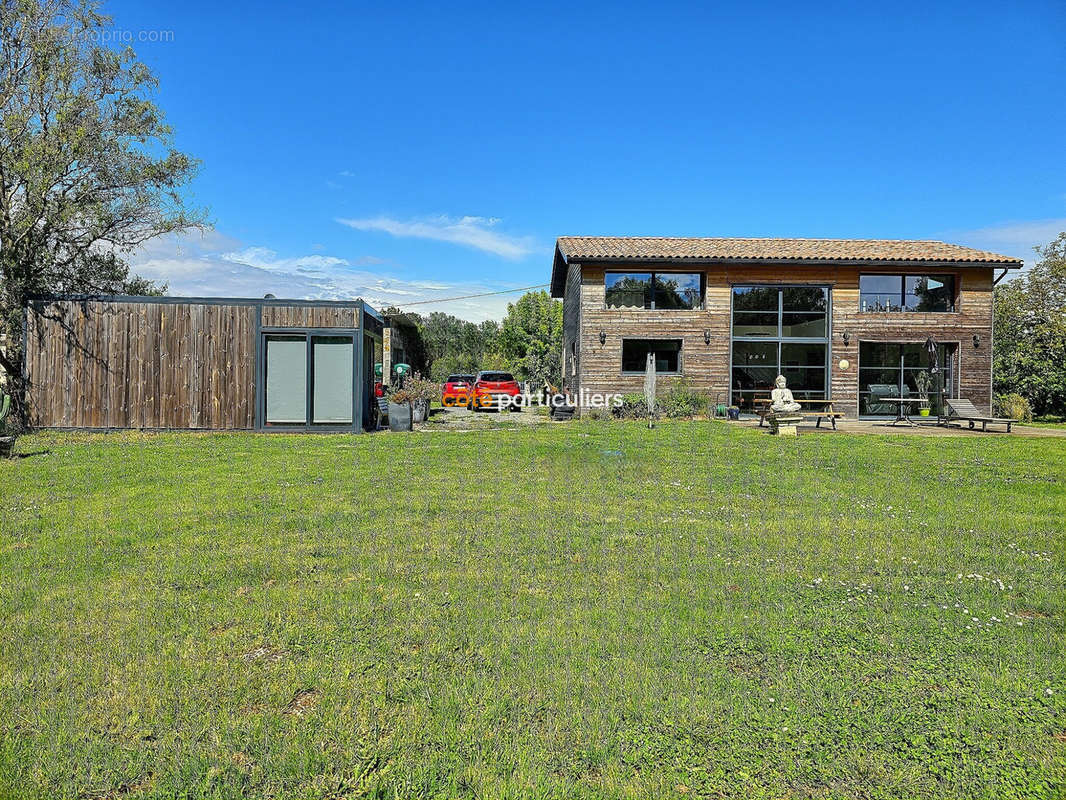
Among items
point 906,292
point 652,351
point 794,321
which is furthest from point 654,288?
point 906,292

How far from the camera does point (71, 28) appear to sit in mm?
17000

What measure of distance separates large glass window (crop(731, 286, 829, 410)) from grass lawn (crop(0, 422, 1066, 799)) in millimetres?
16184

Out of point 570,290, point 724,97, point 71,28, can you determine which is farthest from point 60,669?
point 570,290

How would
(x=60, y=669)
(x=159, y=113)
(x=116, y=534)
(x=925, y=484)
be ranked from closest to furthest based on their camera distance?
(x=60, y=669) < (x=116, y=534) < (x=925, y=484) < (x=159, y=113)

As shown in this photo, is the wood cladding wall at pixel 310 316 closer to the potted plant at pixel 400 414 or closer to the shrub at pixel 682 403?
the potted plant at pixel 400 414

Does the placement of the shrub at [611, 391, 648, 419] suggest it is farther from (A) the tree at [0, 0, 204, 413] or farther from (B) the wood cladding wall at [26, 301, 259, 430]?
(A) the tree at [0, 0, 204, 413]

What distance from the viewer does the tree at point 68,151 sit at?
16.2 m

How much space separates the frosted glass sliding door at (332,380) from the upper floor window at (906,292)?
17714 millimetres

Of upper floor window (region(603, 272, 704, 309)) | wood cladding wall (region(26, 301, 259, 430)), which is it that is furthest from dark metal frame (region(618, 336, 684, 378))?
wood cladding wall (region(26, 301, 259, 430))

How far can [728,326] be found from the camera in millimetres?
22438

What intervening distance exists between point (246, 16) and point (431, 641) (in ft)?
41.1

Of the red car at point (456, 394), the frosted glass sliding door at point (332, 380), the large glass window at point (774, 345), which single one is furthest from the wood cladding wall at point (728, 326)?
the frosted glass sliding door at point (332, 380)

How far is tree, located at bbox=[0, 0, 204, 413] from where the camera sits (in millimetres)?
16172

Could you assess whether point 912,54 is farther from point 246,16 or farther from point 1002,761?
point 1002,761
